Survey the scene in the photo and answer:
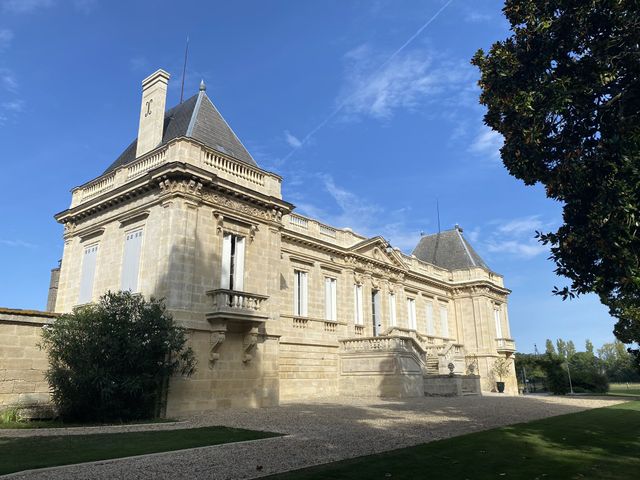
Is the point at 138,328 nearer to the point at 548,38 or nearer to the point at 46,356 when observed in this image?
the point at 46,356

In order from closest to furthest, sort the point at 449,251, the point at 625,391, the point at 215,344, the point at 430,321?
the point at 215,344
the point at 430,321
the point at 449,251
the point at 625,391

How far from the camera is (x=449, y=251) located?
127 feet

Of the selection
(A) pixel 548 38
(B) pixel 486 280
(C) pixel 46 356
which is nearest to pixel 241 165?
(C) pixel 46 356

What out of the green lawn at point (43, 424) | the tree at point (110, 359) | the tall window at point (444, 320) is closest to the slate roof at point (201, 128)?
the tree at point (110, 359)

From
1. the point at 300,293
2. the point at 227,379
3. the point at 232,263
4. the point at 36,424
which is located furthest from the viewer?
the point at 300,293

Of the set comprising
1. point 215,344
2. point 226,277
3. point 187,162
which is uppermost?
point 187,162

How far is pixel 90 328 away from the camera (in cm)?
1291

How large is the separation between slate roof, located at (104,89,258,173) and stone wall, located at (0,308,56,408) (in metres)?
8.27

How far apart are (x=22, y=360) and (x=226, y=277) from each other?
6547 millimetres

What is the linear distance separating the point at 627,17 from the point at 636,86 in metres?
1.09

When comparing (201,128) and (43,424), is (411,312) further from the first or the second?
(43,424)

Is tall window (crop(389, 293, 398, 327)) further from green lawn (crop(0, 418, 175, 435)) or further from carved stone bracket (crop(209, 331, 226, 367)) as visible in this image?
green lawn (crop(0, 418, 175, 435))

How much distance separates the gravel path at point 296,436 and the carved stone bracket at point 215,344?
65.7 inches

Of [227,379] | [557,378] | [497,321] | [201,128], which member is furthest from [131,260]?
[497,321]
